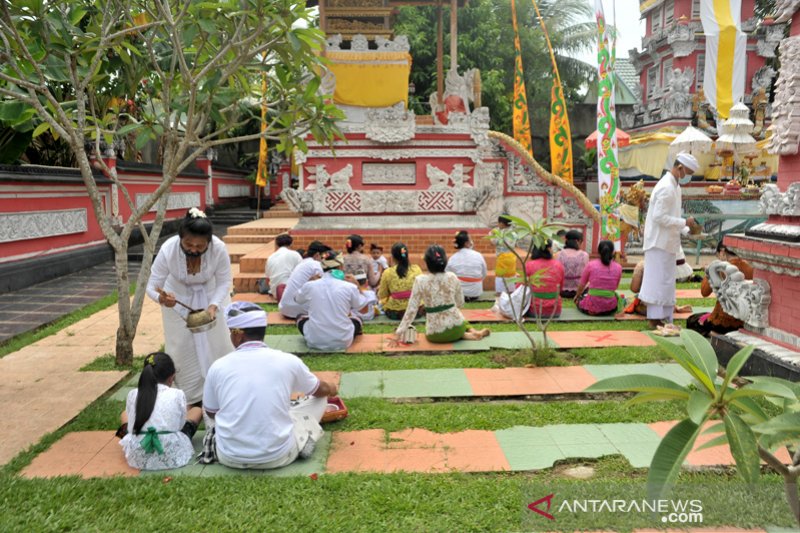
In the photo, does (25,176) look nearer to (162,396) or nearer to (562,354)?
(162,396)

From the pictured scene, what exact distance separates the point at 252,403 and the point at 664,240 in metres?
5.17

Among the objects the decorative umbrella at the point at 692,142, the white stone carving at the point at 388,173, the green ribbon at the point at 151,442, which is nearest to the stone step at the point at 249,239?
the white stone carving at the point at 388,173

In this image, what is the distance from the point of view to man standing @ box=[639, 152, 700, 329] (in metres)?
6.57

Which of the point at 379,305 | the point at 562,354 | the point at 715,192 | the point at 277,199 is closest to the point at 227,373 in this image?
the point at 562,354

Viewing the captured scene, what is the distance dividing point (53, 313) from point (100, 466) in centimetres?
512

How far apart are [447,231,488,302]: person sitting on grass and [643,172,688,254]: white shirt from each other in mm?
2385

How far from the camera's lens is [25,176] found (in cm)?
963

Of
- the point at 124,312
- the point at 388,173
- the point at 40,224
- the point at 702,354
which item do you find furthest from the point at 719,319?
the point at 40,224

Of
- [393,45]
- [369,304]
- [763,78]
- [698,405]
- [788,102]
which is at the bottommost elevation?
[369,304]

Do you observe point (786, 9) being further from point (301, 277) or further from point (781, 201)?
point (301, 277)

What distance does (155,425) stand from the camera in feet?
11.7

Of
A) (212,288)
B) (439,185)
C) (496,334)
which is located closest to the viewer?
(212,288)

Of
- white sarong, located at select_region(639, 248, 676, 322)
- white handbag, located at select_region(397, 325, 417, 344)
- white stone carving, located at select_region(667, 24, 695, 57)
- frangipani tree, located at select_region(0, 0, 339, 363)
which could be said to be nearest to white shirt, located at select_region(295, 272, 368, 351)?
white handbag, located at select_region(397, 325, 417, 344)

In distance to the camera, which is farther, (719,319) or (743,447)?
(719,319)
